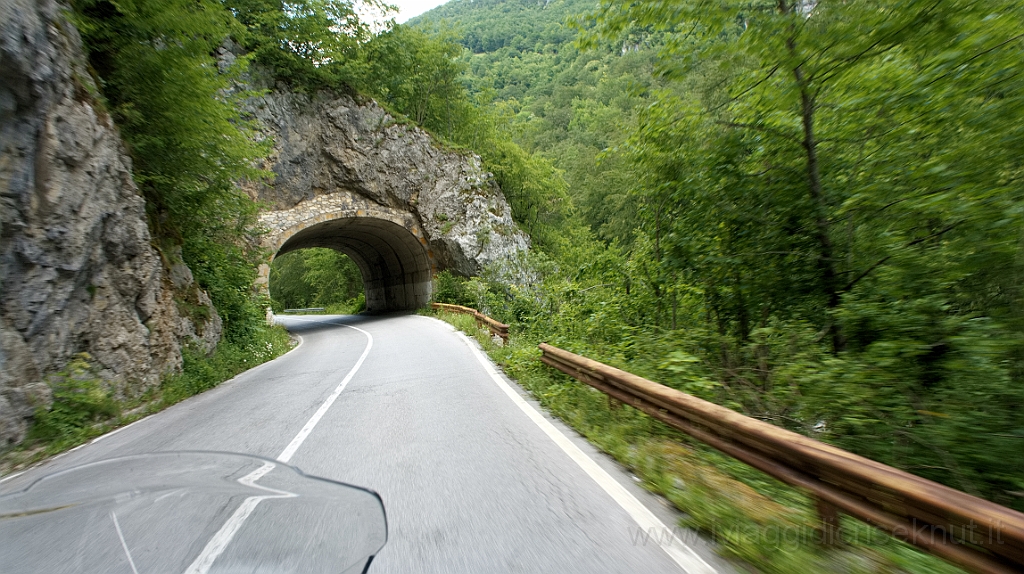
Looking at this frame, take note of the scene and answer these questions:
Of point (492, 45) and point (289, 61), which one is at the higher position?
point (492, 45)

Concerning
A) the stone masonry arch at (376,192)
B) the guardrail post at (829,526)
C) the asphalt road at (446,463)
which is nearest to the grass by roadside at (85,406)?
the asphalt road at (446,463)

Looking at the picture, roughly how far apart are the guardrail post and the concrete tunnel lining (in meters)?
23.9

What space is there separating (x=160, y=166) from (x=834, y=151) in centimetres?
1245

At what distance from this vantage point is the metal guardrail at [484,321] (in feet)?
42.1

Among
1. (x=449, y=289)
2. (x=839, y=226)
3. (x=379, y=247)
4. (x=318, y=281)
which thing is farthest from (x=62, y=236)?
(x=318, y=281)

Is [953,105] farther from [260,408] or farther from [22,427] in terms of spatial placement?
[22,427]

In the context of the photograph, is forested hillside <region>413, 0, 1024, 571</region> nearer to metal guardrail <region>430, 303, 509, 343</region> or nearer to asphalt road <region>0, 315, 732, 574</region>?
asphalt road <region>0, 315, 732, 574</region>

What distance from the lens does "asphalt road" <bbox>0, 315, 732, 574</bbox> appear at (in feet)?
9.20

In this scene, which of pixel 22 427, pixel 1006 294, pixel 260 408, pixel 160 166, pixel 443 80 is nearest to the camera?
pixel 1006 294

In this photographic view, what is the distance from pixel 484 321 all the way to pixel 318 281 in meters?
46.5

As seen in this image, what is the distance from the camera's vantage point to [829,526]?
2.72 m

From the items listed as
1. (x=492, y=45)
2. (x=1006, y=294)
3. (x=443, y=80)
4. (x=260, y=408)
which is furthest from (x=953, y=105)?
(x=492, y=45)

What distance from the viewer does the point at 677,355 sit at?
6.20 metres

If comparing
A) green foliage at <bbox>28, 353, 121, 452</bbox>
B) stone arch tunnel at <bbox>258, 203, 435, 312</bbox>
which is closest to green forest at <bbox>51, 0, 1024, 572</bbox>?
green foliage at <bbox>28, 353, 121, 452</bbox>
